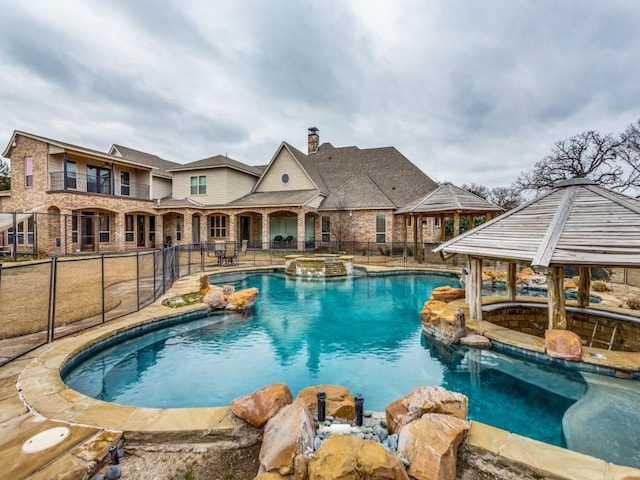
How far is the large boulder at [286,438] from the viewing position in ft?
8.33

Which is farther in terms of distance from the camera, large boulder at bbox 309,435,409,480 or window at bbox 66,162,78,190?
window at bbox 66,162,78,190

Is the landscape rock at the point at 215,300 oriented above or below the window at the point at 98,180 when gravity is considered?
below

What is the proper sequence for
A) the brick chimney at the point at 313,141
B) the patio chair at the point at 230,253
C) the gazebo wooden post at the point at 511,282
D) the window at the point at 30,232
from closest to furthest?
the gazebo wooden post at the point at 511,282 < the patio chair at the point at 230,253 < the window at the point at 30,232 < the brick chimney at the point at 313,141

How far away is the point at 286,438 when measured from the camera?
2.70 metres

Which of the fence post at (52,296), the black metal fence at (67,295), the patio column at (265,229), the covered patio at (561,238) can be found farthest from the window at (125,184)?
the covered patio at (561,238)

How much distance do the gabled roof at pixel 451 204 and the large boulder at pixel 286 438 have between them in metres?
15.0

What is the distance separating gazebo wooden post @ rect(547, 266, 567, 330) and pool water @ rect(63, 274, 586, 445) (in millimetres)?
962

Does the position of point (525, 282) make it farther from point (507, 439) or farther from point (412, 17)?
point (507, 439)

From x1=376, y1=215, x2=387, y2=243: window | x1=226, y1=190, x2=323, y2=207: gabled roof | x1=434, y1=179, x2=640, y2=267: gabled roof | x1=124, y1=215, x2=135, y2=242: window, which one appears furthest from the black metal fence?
x1=376, y1=215, x2=387, y2=243: window

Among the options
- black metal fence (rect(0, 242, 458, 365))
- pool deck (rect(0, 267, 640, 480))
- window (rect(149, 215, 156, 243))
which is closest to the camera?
pool deck (rect(0, 267, 640, 480))

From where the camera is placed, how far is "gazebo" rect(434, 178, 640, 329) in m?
5.30

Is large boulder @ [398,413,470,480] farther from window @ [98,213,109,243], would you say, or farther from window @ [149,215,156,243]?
window @ [149,215,156,243]

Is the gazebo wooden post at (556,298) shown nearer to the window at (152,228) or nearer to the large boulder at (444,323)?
the large boulder at (444,323)

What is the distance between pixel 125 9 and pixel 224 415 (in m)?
13.3
